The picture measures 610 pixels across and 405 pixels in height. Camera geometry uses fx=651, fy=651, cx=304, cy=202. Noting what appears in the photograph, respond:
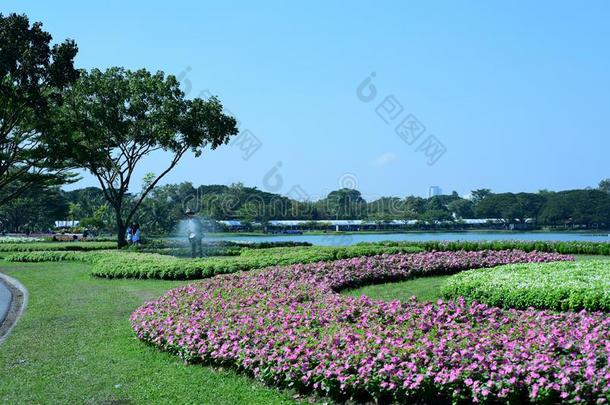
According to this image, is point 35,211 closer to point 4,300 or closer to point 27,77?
point 27,77

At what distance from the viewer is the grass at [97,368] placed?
20.4 ft

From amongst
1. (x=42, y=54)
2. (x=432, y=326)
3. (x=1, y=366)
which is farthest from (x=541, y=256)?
(x=42, y=54)

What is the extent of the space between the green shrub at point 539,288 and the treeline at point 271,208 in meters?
43.0

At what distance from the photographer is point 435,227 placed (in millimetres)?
77500

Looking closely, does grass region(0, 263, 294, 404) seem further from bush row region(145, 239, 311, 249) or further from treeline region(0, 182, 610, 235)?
treeline region(0, 182, 610, 235)

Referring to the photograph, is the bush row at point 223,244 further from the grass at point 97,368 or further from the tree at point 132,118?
the grass at point 97,368

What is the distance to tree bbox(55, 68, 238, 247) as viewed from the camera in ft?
96.5

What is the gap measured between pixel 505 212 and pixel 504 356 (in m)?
88.4

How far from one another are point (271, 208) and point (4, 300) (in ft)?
202

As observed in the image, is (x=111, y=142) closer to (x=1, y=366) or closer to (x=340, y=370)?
(x=1, y=366)

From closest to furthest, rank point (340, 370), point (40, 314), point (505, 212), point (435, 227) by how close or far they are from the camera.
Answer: point (340, 370) < point (40, 314) < point (435, 227) < point (505, 212)

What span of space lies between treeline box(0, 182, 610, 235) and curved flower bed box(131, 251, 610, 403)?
44.4m

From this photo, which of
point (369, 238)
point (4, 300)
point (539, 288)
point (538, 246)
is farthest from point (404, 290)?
point (369, 238)

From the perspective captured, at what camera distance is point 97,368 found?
7285 millimetres
